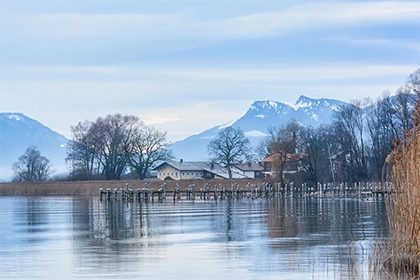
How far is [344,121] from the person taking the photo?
99.2 m

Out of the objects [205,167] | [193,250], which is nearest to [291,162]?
[205,167]

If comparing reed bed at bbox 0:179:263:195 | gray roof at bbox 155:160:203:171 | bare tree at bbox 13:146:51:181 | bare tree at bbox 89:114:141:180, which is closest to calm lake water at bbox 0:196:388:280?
reed bed at bbox 0:179:263:195

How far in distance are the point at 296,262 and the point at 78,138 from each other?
110 m

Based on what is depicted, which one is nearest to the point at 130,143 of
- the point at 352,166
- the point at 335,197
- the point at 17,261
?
the point at 352,166

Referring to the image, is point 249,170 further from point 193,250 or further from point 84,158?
point 193,250

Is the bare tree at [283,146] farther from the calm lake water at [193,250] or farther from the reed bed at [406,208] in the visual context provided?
the reed bed at [406,208]

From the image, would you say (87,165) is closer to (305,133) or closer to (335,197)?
(305,133)

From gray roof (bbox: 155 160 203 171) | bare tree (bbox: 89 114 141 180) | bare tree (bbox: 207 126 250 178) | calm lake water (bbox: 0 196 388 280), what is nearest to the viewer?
calm lake water (bbox: 0 196 388 280)

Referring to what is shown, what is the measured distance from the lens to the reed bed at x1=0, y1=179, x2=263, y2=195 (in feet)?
349

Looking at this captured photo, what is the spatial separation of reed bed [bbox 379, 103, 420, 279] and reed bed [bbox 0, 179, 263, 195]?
8795 cm

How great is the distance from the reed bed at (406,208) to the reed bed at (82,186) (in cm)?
8795

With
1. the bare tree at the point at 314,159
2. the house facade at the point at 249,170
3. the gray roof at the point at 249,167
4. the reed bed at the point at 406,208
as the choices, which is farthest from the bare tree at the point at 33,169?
the reed bed at the point at 406,208

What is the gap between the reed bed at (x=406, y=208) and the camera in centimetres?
1530

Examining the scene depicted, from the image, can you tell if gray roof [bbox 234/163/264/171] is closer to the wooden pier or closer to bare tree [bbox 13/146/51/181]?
bare tree [bbox 13/146/51/181]
